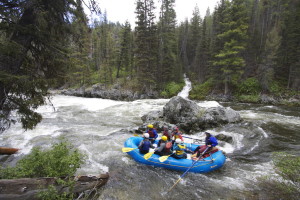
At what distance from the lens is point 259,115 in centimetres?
1498

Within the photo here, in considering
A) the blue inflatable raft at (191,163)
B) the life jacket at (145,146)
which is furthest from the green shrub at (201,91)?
the life jacket at (145,146)

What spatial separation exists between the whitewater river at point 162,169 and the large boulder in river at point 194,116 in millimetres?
686

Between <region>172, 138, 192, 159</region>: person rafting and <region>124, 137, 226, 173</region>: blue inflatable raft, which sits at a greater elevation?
<region>172, 138, 192, 159</region>: person rafting

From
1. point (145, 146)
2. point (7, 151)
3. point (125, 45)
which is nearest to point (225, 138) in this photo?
point (145, 146)

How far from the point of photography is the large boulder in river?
1220 centimetres

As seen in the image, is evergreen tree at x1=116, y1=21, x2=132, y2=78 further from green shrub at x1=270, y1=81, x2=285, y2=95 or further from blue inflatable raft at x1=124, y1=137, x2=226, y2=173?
blue inflatable raft at x1=124, y1=137, x2=226, y2=173

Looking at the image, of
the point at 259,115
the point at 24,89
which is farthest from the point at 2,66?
the point at 259,115

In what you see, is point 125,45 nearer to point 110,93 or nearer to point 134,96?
point 110,93

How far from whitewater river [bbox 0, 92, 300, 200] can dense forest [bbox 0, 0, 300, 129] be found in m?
1.31

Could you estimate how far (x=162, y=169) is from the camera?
275 inches

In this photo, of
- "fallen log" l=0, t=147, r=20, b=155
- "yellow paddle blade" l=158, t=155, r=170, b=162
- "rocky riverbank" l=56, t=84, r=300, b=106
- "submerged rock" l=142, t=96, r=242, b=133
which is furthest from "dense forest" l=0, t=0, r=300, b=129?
"submerged rock" l=142, t=96, r=242, b=133

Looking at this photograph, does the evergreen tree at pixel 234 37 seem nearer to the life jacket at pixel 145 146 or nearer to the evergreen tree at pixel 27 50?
the life jacket at pixel 145 146

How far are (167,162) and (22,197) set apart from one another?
4864 mm

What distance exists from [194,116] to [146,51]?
17.0 meters
